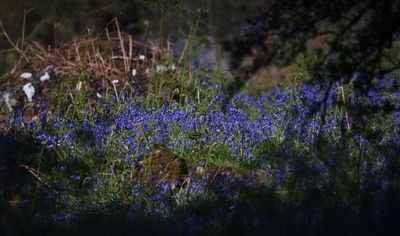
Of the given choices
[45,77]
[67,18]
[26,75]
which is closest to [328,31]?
[45,77]

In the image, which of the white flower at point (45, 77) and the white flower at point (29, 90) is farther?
the white flower at point (45, 77)

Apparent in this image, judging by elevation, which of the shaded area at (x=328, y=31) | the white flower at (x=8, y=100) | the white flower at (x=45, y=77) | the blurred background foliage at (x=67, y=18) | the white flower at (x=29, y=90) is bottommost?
the white flower at (x=8, y=100)

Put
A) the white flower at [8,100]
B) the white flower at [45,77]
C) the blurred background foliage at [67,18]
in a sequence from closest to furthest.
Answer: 1. the white flower at [8,100]
2. the white flower at [45,77]
3. the blurred background foliage at [67,18]

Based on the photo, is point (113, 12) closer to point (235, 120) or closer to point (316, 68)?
point (235, 120)

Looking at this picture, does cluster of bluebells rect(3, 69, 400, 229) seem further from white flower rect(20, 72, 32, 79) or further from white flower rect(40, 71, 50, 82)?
white flower rect(20, 72, 32, 79)

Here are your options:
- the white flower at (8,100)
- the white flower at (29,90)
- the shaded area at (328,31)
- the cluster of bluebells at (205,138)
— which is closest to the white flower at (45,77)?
the white flower at (29,90)

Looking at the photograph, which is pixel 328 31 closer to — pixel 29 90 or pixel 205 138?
pixel 205 138

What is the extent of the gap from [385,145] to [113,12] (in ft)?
14.4

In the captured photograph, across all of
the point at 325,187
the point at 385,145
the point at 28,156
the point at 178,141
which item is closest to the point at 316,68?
the point at 325,187

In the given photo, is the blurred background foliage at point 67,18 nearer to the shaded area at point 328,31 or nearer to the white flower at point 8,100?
the white flower at point 8,100

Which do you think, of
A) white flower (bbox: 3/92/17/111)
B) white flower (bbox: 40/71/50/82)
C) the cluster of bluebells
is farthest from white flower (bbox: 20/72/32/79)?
the cluster of bluebells

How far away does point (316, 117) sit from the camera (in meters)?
5.62

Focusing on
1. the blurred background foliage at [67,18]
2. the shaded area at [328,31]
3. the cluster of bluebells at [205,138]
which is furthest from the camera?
the blurred background foliage at [67,18]

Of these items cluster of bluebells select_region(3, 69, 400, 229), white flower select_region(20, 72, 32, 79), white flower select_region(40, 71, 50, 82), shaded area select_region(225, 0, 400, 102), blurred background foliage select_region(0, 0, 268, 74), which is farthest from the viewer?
blurred background foliage select_region(0, 0, 268, 74)
